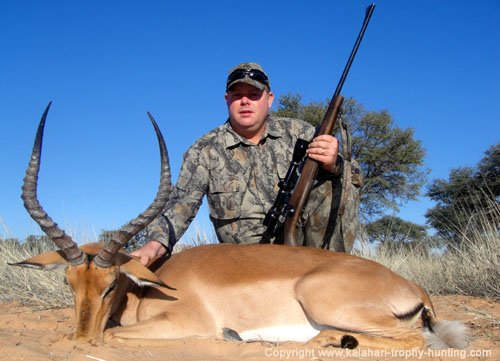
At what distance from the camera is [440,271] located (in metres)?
6.48

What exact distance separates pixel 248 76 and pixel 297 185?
127 cm

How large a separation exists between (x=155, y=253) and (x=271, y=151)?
177 centimetres

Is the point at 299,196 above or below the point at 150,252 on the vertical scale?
above

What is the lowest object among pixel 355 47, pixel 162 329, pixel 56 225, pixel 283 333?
pixel 283 333

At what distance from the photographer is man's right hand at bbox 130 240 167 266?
445 cm

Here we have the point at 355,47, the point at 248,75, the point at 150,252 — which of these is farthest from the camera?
the point at 248,75

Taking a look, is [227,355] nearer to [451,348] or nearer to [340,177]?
[451,348]

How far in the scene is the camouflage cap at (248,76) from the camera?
17.9 ft

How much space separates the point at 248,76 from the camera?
215 inches

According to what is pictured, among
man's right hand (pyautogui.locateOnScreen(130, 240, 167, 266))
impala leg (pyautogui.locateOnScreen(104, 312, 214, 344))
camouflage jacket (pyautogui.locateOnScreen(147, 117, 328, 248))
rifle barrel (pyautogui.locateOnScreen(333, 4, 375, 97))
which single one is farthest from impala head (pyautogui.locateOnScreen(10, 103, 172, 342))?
rifle barrel (pyautogui.locateOnScreen(333, 4, 375, 97))

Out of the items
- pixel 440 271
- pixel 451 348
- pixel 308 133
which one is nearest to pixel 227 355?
pixel 451 348

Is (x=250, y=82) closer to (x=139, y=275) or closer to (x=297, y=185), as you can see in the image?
(x=297, y=185)

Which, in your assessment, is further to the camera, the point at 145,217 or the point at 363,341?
the point at 145,217

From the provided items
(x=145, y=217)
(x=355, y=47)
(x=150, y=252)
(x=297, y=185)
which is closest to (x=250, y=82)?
(x=355, y=47)
